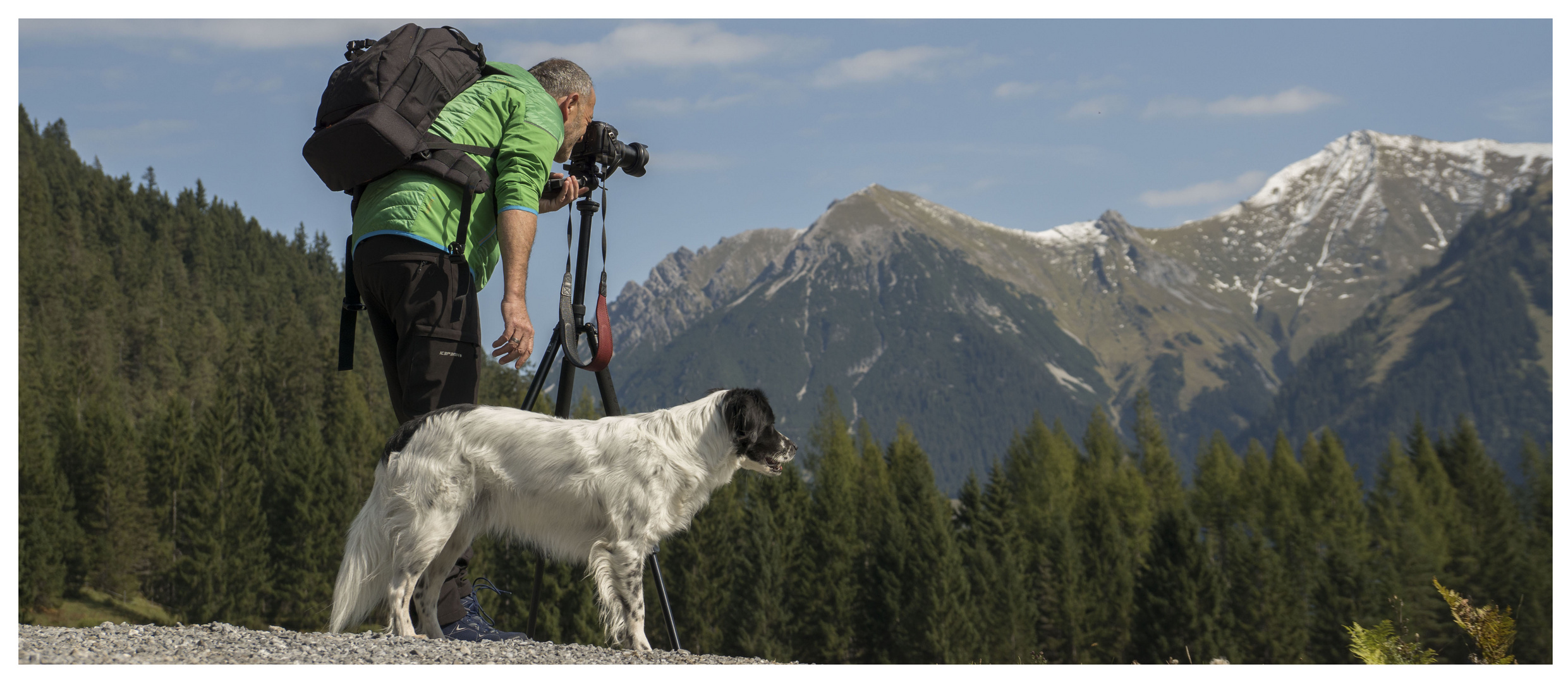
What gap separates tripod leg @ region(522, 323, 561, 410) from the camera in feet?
19.3

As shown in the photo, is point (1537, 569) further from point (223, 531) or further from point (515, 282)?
point (515, 282)

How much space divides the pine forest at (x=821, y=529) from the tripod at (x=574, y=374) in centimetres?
6177

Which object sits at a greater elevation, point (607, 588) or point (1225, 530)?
point (607, 588)

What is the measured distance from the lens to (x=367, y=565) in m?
5.28

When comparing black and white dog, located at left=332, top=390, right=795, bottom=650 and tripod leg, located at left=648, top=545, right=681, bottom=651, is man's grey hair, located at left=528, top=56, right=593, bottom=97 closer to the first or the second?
black and white dog, located at left=332, top=390, right=795, bottom=650

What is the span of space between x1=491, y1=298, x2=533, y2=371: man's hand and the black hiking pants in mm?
342

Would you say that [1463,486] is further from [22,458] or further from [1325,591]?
[22,458]

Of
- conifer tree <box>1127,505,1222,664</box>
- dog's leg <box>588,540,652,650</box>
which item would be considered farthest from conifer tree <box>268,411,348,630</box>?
dog's leg <box>588,540,652,650</box>

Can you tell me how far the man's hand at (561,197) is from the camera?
20.2ft

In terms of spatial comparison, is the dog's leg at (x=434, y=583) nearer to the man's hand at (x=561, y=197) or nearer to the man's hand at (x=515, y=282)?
the man's hand at (x=515, y=282)

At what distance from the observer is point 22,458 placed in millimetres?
76000

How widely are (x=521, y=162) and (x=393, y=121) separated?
1.96ft

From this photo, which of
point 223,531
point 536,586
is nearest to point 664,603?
point 536,586

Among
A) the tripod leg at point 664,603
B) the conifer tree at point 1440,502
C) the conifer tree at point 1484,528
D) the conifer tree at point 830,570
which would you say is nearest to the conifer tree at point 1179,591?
the conifer tree at point 1440,502
